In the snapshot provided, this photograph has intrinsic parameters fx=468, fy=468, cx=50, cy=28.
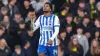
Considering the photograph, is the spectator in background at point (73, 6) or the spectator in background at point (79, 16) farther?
the spectator in background at point (73, 6)

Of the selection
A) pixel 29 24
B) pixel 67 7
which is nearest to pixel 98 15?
pixel 67 7

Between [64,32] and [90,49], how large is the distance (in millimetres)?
1148

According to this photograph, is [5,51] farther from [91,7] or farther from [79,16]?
[91,7]

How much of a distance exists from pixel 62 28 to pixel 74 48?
112cm

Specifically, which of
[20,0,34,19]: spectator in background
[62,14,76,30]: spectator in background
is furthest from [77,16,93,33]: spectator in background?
[20,0,34,19]: spectator in background

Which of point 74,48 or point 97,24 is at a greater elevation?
point 97,24

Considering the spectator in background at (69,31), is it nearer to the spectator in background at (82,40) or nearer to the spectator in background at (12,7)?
the spectator in background at (82,40)

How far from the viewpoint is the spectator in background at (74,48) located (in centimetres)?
1594

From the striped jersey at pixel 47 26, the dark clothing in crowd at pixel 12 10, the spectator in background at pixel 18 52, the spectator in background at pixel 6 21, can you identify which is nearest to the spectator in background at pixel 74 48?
the spectator in background at pixel 18 52

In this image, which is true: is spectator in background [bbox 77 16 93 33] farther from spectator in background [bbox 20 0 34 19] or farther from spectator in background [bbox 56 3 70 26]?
spectator in background [bbox 20 0 34 19]

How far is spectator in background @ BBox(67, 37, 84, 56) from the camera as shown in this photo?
15.9 m

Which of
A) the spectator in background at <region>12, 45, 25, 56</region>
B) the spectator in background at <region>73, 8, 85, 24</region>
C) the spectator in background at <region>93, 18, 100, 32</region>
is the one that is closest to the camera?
the spectator in background at <region>12, 45, 25, 56</region>

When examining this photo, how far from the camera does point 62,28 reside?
55.2 ft

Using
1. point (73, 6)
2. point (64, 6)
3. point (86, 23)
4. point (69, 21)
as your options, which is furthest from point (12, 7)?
point (86, 23)
